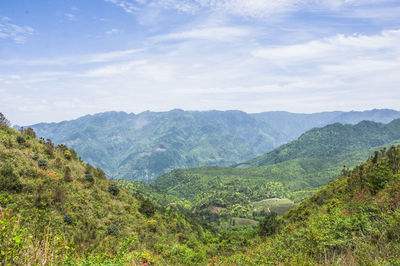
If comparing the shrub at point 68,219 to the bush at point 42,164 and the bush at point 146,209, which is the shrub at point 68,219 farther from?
the bush at point 146,209

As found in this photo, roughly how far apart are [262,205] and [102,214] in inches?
6168

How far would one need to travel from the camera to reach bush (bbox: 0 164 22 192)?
86.8 feet

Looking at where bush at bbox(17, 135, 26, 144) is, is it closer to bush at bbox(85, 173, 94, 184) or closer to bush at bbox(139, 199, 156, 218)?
bush at bbox(85, 173, 94, 184)

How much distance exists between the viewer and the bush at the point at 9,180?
2645cm

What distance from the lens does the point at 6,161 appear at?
2969 cm

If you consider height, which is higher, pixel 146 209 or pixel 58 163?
pixel 58 163

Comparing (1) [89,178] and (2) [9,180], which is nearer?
(2) [9,180]

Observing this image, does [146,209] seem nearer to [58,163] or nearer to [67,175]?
[67,175]

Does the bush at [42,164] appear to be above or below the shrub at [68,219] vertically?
above

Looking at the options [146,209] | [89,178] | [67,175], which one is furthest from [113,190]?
[67,175]

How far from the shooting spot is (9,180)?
26844 millimetres

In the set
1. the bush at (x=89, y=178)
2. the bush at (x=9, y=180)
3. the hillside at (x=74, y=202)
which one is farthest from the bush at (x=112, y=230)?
the bush at (x=9, y=180)

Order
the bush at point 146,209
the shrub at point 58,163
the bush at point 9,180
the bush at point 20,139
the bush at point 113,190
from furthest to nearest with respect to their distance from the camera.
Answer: the bush at point 146,209
the bush at point 113,190
the shrub at point 58,163
the bush at point 20,139
the bush at point 9,180

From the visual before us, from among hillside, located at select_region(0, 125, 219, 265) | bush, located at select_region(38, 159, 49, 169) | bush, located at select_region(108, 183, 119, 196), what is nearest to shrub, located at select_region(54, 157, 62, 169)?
hillside, located at select_region(0, 125, 219, 265)
